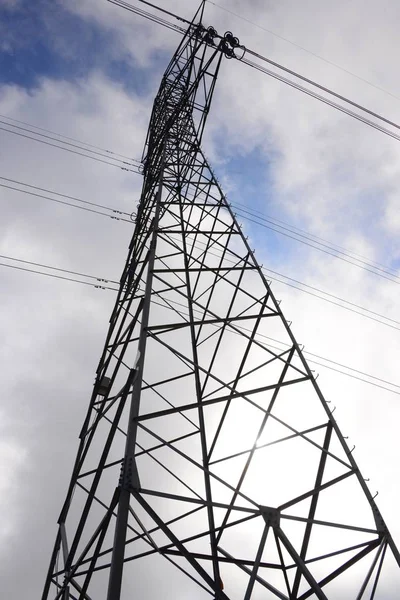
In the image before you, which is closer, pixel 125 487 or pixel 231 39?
pixel 125 487

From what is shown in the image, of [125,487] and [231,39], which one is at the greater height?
[231,39]

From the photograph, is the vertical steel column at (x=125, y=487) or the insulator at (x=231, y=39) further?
the insulator at (x=231, y=39)

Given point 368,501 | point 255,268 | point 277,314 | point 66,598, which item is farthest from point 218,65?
point 66,598

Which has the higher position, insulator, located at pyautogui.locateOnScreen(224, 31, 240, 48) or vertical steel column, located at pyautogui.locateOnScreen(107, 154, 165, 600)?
insulator, located at pyautogui.locateOnScreen(224, 31, 240, 48)

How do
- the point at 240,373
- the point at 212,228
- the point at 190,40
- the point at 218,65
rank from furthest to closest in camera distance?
the point at 190,40
the point at 218,65
the point at 212,228
the point at 240,373

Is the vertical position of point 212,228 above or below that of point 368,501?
above

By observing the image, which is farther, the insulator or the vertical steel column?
the insulator

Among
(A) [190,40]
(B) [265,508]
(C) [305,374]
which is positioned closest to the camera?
(B) [265,508]

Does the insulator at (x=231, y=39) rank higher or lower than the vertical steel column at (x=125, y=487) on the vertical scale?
higher

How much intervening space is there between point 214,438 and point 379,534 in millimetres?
2844

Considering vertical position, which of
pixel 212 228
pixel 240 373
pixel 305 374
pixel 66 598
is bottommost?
pixel 66 598

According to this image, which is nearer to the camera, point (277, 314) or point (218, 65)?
point (277, 314)

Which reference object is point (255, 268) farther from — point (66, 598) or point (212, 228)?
point (66, 598)

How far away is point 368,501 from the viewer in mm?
4352
